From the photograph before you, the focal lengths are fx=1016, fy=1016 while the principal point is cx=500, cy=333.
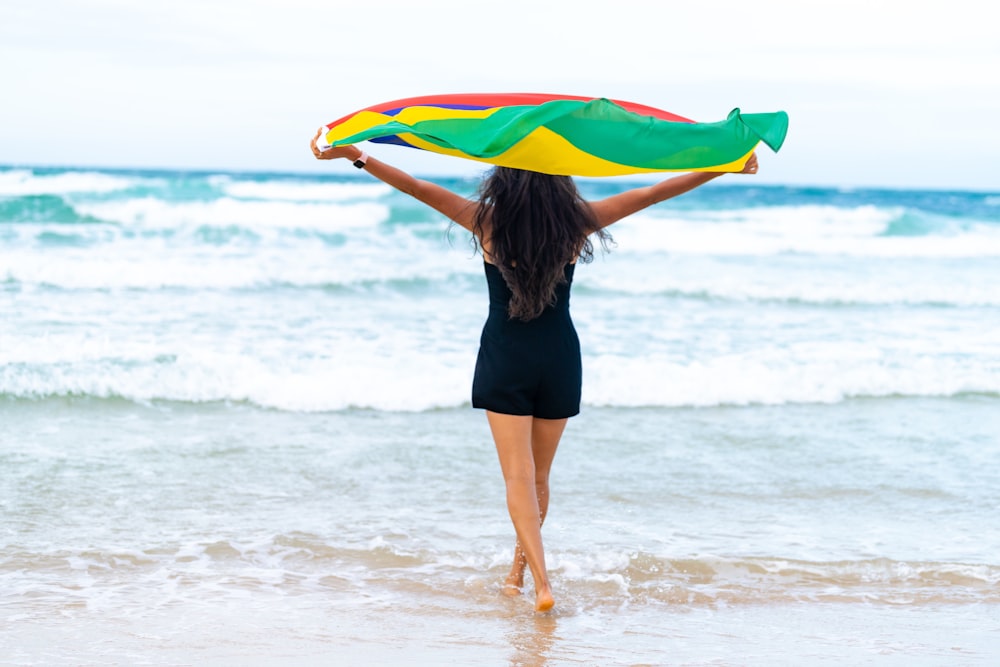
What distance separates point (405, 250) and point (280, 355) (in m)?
9.26

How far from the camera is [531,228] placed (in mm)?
3611

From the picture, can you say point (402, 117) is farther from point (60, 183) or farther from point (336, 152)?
point (60, 183)

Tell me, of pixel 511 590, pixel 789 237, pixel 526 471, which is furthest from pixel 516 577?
pixel 789 237

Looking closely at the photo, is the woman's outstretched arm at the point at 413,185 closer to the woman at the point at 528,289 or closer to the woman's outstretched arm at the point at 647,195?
the woman at the point at 528,289

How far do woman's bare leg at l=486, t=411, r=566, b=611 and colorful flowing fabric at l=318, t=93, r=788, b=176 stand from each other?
0.97 m

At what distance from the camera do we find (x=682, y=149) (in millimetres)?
3568

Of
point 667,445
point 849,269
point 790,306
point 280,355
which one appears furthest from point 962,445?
point 849,269

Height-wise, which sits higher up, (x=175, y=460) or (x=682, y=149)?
(x=682, y=149)

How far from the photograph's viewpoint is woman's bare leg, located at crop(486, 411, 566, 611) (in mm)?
3846

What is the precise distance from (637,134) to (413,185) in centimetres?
81

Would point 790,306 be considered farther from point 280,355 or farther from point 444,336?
point 280,355

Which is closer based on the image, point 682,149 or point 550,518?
point 682,149

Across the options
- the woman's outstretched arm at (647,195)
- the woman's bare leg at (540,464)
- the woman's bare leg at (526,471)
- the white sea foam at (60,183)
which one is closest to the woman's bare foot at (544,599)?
the woman's bare leg at (526,471)

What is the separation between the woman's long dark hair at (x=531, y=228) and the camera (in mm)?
3613
